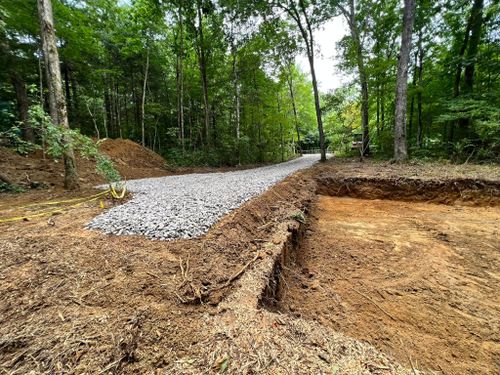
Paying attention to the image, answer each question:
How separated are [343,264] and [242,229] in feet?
4.48

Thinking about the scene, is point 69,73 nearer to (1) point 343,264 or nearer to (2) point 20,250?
(2) point 20,250

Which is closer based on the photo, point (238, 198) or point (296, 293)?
point (296, 293)

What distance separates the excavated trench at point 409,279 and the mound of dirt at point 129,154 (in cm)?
815

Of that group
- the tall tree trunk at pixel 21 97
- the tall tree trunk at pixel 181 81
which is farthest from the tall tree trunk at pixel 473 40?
the tall tree trunk at pixel 21 97

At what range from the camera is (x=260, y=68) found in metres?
12.6

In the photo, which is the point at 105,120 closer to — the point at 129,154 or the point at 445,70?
the point at 129,154

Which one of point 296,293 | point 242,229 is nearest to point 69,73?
point 242,229

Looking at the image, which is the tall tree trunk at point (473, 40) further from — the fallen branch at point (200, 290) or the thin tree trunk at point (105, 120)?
the thin tree trunk at point (105, 120)

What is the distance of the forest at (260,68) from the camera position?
24.1ft

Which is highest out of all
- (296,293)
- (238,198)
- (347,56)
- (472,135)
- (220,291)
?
(347,56)

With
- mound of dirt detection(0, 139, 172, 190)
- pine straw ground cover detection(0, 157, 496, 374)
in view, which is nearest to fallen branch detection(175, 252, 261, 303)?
pine straw ground cover detection(0, 157, 496, 374)

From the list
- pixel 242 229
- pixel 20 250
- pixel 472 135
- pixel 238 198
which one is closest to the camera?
pixel 20 250

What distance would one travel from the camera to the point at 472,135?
7.95 m

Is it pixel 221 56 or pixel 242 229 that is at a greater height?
pixel 221 56
